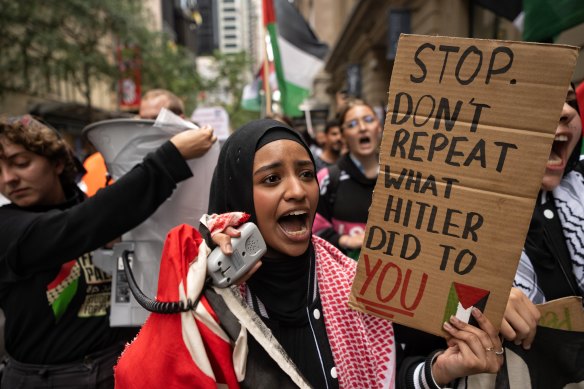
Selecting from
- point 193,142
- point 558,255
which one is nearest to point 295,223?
point 193,142

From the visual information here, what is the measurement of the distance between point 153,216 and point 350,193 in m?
1.64

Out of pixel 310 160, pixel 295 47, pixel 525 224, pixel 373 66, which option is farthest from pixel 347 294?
pixel 373 66

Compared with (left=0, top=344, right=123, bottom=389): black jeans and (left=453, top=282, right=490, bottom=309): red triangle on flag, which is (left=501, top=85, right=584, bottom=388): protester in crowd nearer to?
(left=453, top=282, right=490, bottom=309): red triangle on flag

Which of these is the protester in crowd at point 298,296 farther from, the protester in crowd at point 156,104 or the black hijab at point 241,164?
the protester in crowd at point 156,104

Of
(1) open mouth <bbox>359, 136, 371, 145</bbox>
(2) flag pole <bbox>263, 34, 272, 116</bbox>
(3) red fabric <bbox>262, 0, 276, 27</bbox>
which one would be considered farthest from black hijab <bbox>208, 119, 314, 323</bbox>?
(3) red fabric <bbox>262, 0, 276, 27</bbox>

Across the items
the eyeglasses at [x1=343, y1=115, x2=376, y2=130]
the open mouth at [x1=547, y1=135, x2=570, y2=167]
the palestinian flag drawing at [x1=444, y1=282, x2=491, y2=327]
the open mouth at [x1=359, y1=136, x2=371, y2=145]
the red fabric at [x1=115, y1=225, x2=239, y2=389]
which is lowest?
the red fabric at [x1=115, y1=225, x2=239, y2=389]

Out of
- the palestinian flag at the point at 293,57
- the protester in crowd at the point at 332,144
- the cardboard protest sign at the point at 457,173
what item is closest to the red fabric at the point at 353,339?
the cardboard protest sign at the point at 457,173

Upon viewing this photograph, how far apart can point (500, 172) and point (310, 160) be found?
0.59m

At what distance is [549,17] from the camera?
2869 mm

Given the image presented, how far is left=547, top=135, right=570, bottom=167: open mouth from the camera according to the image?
1.73 meters

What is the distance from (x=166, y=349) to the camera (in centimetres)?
121

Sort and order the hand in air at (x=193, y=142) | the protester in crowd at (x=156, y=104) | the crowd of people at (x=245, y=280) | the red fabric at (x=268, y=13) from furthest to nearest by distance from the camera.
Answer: the red fabric at (x=268, y=13), the protester in crowd at (x=156, y=104), the hand in air at (x=193, y=142), the crowd of people at (x=245, y=280)

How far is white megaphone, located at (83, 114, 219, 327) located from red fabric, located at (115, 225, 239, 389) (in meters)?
0.74

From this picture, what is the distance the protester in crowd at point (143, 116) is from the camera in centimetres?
271
